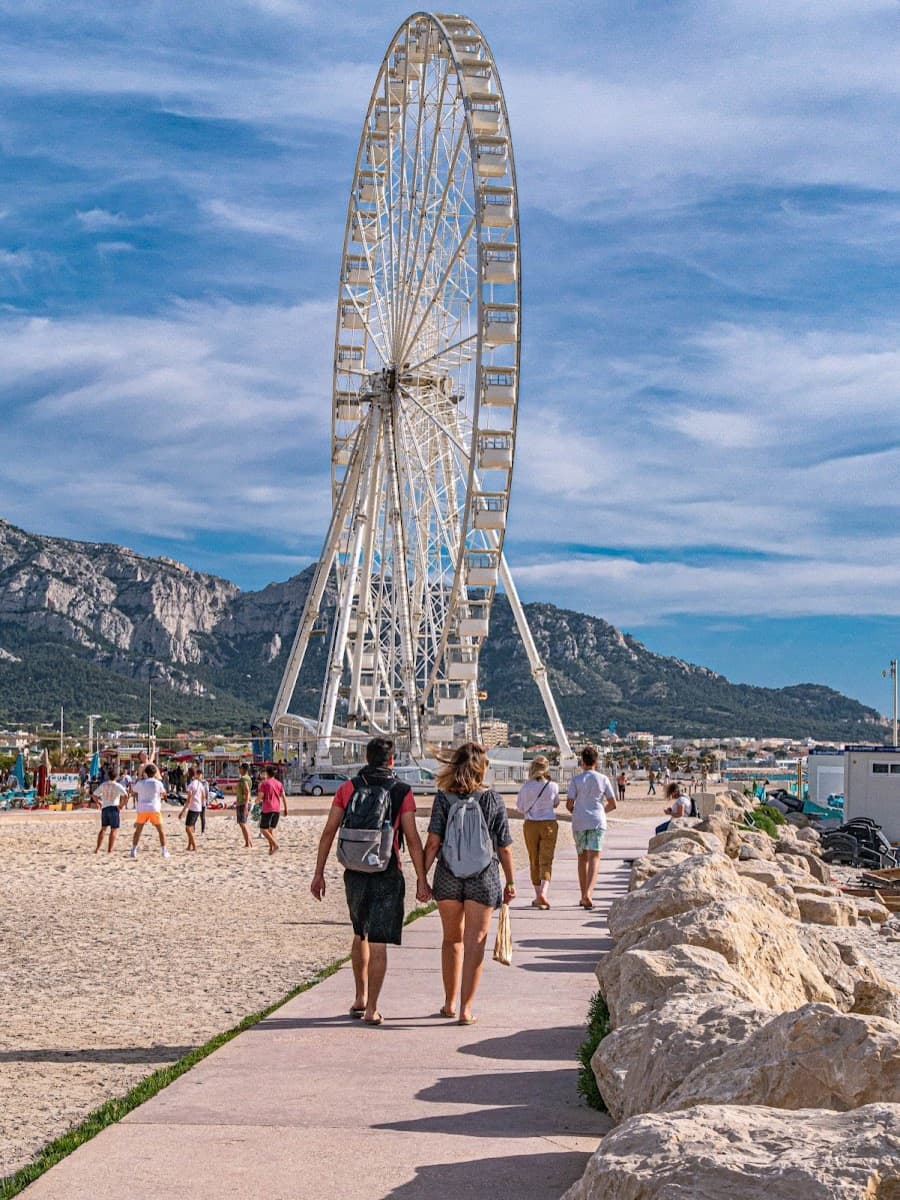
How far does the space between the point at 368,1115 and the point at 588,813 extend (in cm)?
806

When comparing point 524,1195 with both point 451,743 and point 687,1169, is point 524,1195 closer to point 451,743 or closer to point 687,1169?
point 687,1169

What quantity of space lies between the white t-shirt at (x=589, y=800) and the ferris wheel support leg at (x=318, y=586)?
103 ft

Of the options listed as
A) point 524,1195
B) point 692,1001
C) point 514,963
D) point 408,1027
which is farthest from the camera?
point 514,963

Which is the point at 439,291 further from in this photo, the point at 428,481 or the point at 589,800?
the point at 589,800

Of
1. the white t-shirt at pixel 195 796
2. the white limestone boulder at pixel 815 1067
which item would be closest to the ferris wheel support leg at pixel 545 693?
the white t-shirt at pixel 195 796

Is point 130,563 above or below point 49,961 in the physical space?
above

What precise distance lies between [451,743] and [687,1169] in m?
42.1

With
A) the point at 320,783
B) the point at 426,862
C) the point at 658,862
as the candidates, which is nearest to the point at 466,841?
the point at 426,862

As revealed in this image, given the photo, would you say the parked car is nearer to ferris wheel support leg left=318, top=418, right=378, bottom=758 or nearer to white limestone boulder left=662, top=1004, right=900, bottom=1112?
ferris wheel support leg left=318, top=418, right=378, bottom=758

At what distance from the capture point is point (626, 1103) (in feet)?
16.1

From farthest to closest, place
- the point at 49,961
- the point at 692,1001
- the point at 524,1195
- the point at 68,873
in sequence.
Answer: the point at 68,873 < the point at 49,961 < the point at 692,1001 < the point at 524,1195

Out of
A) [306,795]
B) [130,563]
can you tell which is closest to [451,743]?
[306,795]

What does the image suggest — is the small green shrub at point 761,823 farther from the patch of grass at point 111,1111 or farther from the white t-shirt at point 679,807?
the patch of grass at point 111,1111

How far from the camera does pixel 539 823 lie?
13820 mm
